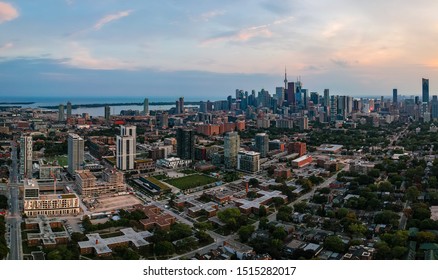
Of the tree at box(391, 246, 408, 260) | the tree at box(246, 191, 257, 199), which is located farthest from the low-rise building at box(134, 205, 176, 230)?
the tree at box(391, 246, 408, 260)

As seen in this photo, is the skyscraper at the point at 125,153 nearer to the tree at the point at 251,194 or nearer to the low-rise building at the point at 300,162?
the tree at the point at 251,194

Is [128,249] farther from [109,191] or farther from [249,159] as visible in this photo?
[249,159]

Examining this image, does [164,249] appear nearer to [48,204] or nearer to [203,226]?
[203,226]

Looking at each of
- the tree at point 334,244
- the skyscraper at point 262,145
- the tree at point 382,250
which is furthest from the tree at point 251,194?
the skyscraper at point 262,145

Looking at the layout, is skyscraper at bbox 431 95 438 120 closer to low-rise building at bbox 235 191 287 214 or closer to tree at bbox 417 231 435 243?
low-rise building at bbox 235 191 287 214

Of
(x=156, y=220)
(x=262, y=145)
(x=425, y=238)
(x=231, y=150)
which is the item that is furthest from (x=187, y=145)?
(x=425, y=238)
